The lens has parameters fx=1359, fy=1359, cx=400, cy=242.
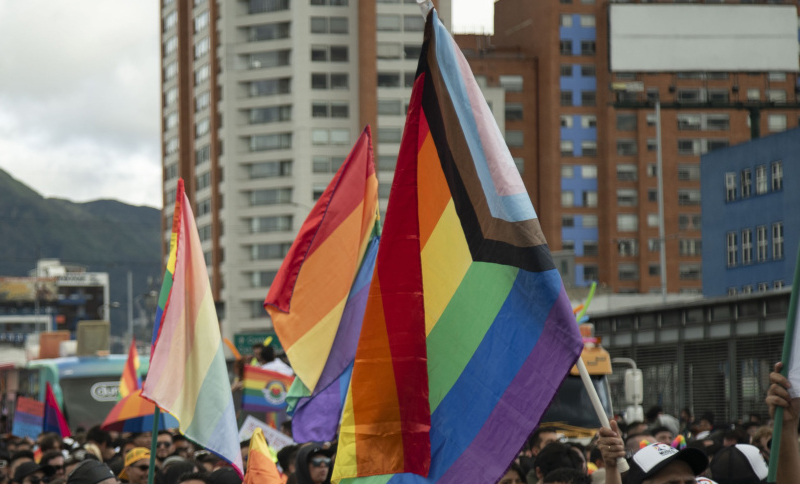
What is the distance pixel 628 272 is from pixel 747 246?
149 feet

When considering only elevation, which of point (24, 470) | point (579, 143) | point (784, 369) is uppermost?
point (579, 143)

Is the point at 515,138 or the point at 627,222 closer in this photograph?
the point at 515,138

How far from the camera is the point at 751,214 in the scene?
5706cm

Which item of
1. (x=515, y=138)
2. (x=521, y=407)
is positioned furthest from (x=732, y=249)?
(x=521, y=407)

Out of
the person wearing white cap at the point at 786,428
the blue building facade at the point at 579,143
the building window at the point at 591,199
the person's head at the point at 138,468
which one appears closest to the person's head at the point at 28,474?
the person's head at the point at 138,468

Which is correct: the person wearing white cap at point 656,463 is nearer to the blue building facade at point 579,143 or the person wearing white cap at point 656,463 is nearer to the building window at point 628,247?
the blue building facade at point 579,143

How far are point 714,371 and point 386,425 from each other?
24.6 m

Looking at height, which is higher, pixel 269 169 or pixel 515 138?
pixel 515 138

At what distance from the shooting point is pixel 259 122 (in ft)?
296

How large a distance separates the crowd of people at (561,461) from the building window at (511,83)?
8394 centimetres

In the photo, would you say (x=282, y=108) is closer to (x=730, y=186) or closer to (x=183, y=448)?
(x=730, y=186)

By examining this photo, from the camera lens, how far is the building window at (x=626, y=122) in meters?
101

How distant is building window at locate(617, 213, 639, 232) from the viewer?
335ft

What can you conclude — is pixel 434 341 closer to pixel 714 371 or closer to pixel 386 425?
pixel 386 425
